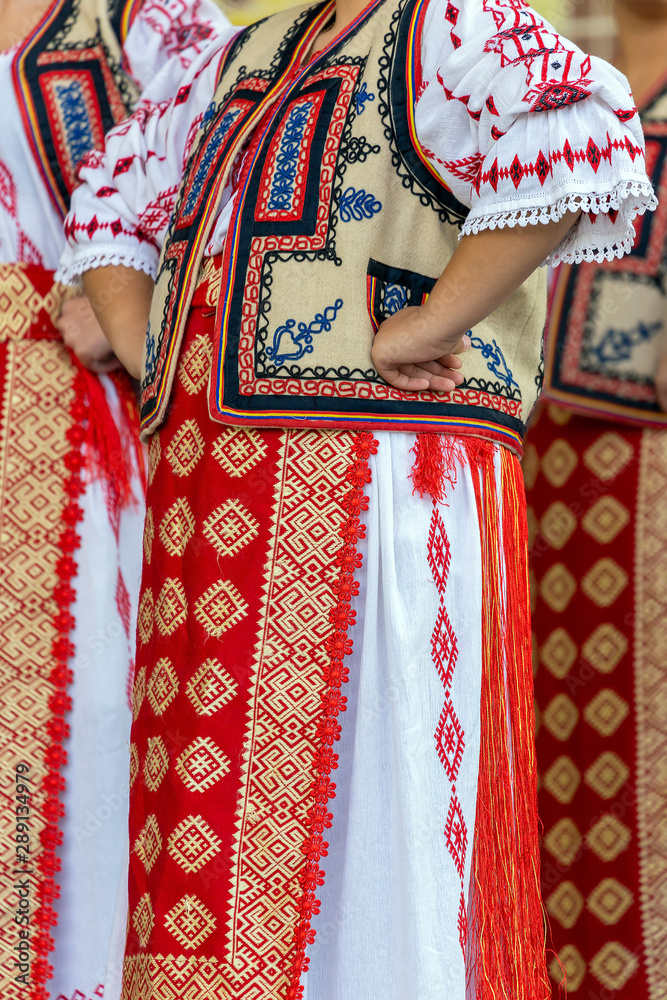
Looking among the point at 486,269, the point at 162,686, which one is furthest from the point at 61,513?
the point at 486,269

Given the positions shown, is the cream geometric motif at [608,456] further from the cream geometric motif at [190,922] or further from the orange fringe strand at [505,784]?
the cream geometric motif at [190,922]

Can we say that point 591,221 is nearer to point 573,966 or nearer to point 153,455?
point 153,455

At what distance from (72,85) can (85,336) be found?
47 cm

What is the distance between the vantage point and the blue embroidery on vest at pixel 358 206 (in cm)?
145

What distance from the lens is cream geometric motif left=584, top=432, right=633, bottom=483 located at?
236cm

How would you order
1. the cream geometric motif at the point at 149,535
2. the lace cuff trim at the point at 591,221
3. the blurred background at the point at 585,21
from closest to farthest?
the lace cuff trim at the point at 591,221
the cream geometric motif at the point at 149,535
the blurred background at the point at 585,21

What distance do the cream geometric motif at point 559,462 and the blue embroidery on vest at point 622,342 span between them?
204 millimetres

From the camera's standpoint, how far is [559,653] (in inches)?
96.3

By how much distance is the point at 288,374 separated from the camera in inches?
56.6

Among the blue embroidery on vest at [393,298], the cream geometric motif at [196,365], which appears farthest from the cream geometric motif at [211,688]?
the blue embroidery on vest at [393,298]

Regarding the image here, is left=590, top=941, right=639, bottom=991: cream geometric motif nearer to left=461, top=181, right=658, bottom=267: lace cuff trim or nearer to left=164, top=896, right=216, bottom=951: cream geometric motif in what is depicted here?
left=164, top=896, right=216, bottom=951: cream geometric motif

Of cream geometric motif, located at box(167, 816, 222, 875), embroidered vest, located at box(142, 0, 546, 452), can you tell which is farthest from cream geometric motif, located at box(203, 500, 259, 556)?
cream geometric motif, located at box(167, 816, 222, 875)

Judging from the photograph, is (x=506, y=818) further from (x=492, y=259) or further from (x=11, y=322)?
(x=11, y=322)

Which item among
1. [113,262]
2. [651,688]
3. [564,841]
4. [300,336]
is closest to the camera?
[300,336]
